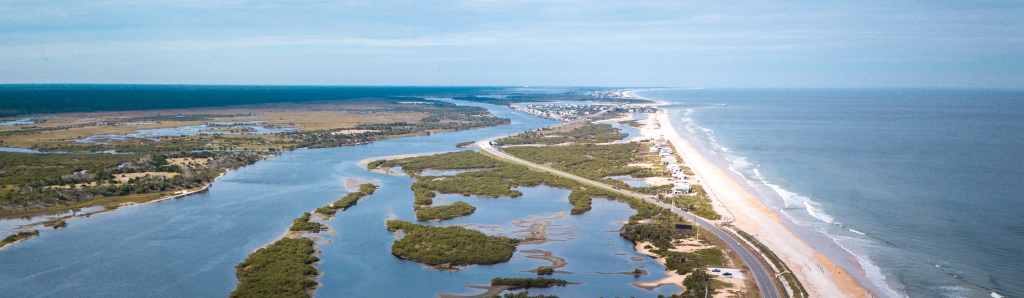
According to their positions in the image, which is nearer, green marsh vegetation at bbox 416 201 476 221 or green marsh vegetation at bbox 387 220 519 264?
green marsh vegetation at bbox 387 220 519 264

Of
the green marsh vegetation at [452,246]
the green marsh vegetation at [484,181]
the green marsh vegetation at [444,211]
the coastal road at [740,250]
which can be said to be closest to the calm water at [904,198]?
the coastal road at [740,250]

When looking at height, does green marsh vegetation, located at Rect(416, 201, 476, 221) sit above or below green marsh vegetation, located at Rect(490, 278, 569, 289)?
above

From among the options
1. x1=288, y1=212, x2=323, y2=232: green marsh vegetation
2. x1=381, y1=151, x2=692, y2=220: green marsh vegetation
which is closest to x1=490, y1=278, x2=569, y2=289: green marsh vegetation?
x1=381, y1=151, x2=692, y2=220: green marsh vegetation

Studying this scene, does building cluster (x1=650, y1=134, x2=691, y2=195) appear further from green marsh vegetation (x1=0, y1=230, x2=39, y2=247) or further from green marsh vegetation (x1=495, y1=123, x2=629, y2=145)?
green marsh vegetation (x1=0, y1=230, x2=39, y2=247)

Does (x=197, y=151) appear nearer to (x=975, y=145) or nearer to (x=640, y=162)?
(x=640, y=162)

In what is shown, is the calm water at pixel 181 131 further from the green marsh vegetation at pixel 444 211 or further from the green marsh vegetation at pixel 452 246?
the green marsh vegetation at pixel 452 246

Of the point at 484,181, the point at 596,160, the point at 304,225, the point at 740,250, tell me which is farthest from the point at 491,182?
the point at 740,250
